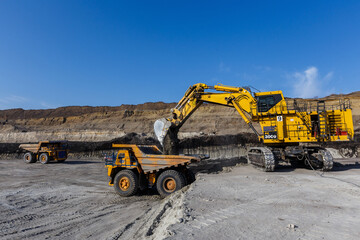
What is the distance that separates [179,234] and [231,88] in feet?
28.6

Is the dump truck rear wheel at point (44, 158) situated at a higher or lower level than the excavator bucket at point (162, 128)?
lower

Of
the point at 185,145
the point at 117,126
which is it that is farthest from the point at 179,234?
the point at 117,126

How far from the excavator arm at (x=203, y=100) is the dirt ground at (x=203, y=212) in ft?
11.5

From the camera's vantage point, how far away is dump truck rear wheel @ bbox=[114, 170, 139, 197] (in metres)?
7.14

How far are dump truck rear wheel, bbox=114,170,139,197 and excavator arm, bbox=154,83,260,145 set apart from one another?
11.9 feet

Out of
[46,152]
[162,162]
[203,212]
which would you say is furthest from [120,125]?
[203,212]

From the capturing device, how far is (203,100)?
36.7 ft

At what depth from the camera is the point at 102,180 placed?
1096 centimetres

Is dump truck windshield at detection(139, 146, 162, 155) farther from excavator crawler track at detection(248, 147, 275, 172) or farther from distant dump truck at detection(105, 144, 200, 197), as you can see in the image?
excavator crawler track at detection(248, 147, 275, 172)

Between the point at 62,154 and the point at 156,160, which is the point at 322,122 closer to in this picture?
the point at 156,160

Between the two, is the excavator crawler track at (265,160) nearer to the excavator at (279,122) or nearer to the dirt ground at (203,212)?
the excavator at (279,122)

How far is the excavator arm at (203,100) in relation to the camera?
10.7m

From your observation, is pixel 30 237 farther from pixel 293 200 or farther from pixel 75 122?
pixel 75 122

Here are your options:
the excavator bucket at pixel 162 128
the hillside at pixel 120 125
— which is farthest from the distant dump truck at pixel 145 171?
the hillside at pixel 120 125
